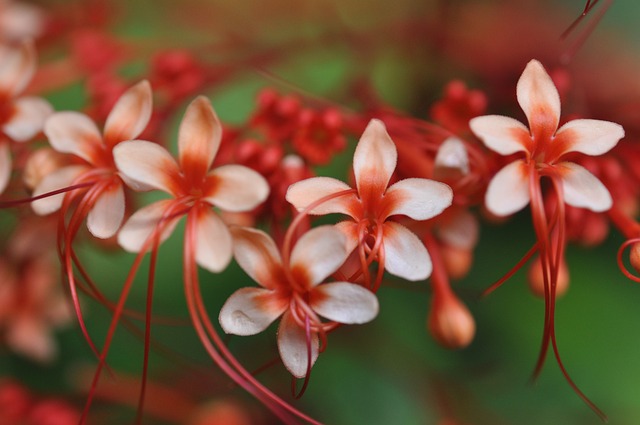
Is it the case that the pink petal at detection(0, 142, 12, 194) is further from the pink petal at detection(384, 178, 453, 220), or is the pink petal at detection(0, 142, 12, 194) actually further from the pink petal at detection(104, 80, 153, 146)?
the pink petal at detection(384, 178, 453, 220)

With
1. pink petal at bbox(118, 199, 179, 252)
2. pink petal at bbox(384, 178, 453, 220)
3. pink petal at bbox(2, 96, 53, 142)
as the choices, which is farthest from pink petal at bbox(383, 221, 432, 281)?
pink petal at bbox(2, 96, 53, 142)

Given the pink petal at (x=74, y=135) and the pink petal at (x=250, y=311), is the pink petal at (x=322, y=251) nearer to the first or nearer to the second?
the pink petal at (x=250, y=311)

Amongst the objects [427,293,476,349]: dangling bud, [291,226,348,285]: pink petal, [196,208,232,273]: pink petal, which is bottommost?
[427,293,476,349]: dangling bud

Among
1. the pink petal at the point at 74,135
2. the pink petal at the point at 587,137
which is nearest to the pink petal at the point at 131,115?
the pink petal at the point at 74,135

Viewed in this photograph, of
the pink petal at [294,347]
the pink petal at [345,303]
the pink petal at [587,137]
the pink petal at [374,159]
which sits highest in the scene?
the pink petal at [587,137]

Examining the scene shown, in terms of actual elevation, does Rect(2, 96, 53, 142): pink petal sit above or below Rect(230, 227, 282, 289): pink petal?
below

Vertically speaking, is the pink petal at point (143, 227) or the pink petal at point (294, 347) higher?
the pink petal at point (143, 227)
